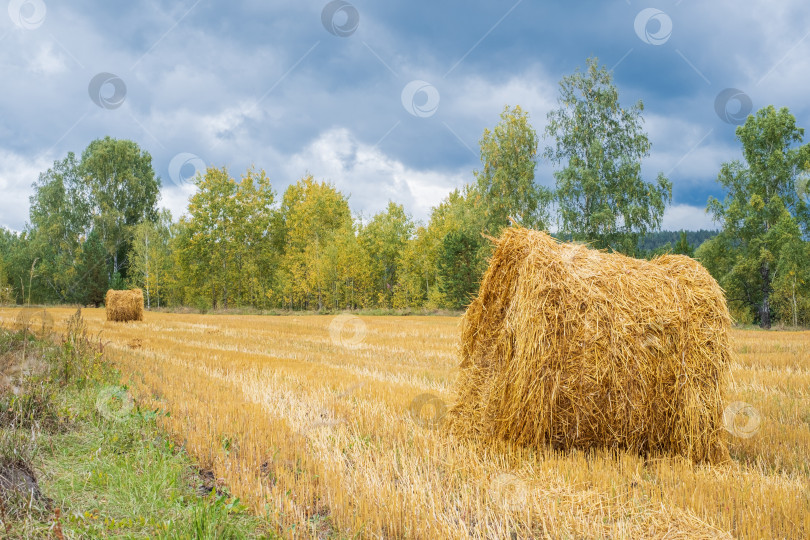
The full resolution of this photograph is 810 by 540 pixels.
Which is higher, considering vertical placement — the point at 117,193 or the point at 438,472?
the point at 117,193

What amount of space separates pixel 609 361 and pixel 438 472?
174 centimetres

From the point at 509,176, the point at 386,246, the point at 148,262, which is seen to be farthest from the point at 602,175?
the point at 148,262

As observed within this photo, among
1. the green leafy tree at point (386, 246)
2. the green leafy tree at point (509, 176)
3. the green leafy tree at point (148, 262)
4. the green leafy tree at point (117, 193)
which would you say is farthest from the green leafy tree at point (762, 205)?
the green leafy tree at point (117, 193)

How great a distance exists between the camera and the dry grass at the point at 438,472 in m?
3.03

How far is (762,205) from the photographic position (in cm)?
3086

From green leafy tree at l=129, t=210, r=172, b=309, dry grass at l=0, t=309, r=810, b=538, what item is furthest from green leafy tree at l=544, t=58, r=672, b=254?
green leafy tree at l=129, t=210, r=172, b=309

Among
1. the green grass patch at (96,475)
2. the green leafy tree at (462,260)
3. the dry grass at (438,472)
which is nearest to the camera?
the green grass patch at (96,475)

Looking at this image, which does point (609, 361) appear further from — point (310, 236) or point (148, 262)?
point (148, 262)

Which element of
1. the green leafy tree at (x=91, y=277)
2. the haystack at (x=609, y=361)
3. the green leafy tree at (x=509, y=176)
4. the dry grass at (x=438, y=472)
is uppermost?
the green leafy tree at (x=509, y=176)

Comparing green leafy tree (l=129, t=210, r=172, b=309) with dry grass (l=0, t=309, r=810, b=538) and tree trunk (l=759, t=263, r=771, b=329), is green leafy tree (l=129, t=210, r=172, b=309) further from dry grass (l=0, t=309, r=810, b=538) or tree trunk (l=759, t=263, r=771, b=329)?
tree trunk (l=759, t=263, r=771, b=329)

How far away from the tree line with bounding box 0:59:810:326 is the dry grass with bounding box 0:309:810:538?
2282 cm

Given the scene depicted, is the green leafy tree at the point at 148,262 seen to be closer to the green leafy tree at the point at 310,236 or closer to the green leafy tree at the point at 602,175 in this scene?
the green leafy tree at the point at 310,236

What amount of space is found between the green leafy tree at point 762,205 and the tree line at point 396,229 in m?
0.09

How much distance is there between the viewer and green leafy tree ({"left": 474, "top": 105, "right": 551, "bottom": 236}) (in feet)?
113
